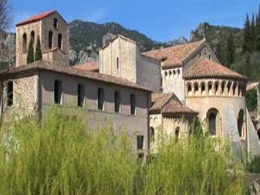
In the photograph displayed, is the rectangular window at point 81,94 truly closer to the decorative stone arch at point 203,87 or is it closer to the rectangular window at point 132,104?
the rectangular window at point 132,104

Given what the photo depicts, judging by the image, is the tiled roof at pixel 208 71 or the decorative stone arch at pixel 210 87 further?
the decorative stone arch at pixel 210 87

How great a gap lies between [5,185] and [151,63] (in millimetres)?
38983

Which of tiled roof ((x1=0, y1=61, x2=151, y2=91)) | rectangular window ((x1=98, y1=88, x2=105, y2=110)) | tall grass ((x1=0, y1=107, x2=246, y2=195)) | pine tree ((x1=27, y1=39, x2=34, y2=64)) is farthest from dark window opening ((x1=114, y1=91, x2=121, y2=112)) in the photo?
tall grass ((x1=0, y1=107, x2=246, y2=195))

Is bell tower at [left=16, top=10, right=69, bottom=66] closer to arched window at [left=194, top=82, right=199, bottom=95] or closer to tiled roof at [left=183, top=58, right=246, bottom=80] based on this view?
tiled roof at [left=183, top=58, right=246, bottom=80]

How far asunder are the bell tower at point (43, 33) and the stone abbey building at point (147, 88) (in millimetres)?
13858

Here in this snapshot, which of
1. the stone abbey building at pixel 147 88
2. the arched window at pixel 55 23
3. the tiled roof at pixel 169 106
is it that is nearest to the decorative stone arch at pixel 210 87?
the stone abbey building at pixel 147 88

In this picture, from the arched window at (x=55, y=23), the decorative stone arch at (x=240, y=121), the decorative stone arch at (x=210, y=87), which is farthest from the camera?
the arched window at (x=55, y=23)

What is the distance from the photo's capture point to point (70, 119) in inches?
483

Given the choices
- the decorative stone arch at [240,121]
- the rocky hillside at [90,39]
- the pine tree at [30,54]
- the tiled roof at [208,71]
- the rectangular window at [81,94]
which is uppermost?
the rocky hillside at [90,39]

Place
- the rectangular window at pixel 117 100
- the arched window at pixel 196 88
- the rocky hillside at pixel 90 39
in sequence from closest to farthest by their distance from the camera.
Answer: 1. the rectangular window at pixel 117 100
2. the arched window at pixel 196 88
3. the rocky hillside at pixel 90 39

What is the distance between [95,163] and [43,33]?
192ft

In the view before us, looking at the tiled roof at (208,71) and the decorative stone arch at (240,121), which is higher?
the tiled roof at (208,71)

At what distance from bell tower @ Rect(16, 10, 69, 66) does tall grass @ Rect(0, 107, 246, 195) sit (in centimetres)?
5560

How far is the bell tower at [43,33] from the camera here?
6800cm
